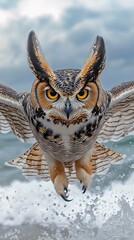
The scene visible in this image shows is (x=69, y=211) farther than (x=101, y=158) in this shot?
Yes

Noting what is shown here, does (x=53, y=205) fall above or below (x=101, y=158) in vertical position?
below

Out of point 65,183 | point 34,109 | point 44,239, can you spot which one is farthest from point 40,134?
point 44,239

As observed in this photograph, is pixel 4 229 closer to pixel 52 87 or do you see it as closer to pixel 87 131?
pixel 87 131

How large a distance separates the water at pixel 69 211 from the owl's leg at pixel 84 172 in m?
1.64

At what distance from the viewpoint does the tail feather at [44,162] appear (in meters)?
7.09

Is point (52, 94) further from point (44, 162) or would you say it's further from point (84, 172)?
point (44, 162)

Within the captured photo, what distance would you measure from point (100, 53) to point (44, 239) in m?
3.42

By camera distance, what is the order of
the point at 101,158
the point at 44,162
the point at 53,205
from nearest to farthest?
the point at 44,162, the point at 101,158, the point at 53,205

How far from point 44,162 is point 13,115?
66 cm

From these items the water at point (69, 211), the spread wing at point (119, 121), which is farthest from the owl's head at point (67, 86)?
the water at point (69, 211)

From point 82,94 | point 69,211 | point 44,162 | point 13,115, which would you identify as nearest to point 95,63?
point 82,94

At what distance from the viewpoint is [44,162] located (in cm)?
709

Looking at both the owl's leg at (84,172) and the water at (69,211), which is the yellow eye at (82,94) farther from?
the water at (69,211)

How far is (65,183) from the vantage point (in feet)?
19.9
